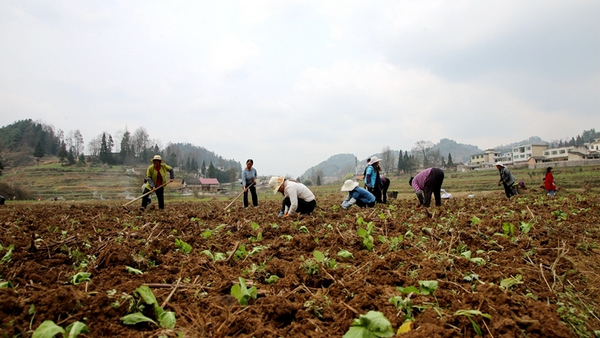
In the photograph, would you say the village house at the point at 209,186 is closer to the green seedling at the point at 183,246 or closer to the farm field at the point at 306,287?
the green seedling at the point at 183,246

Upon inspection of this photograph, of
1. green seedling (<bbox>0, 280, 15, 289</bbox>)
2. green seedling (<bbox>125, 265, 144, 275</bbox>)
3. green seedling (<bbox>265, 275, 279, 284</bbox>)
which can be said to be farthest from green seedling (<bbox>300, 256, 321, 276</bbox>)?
green seedling (<bbox>0, 280, 15, 289</bbox>)

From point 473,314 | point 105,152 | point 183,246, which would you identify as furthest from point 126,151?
point 473,314

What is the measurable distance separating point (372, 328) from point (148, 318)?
4.37ft

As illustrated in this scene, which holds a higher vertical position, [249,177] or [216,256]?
[249,177]

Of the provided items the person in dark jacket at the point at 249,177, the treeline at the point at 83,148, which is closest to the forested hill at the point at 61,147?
the treeline at the point at 83,148

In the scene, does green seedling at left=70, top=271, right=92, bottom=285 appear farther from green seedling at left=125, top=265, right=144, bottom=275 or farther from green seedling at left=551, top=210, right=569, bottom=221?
green seedling at left=551, top=210, right=569, bottom=221

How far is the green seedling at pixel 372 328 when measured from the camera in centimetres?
177

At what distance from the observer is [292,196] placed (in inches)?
292

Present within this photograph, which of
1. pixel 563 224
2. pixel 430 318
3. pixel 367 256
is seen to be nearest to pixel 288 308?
pixel 430 318

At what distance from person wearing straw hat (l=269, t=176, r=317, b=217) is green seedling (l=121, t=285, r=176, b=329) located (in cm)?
521

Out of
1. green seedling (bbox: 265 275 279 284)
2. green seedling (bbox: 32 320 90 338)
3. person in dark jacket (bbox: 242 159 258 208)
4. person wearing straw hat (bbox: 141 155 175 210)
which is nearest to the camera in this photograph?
green seedling (bbox: 32 320 90 338)

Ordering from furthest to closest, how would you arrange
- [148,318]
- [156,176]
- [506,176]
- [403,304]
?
[506,176] < [156,176] < [403,304] < [148,318]

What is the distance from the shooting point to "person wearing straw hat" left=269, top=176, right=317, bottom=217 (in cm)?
742

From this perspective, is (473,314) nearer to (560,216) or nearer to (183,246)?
(183,246)
